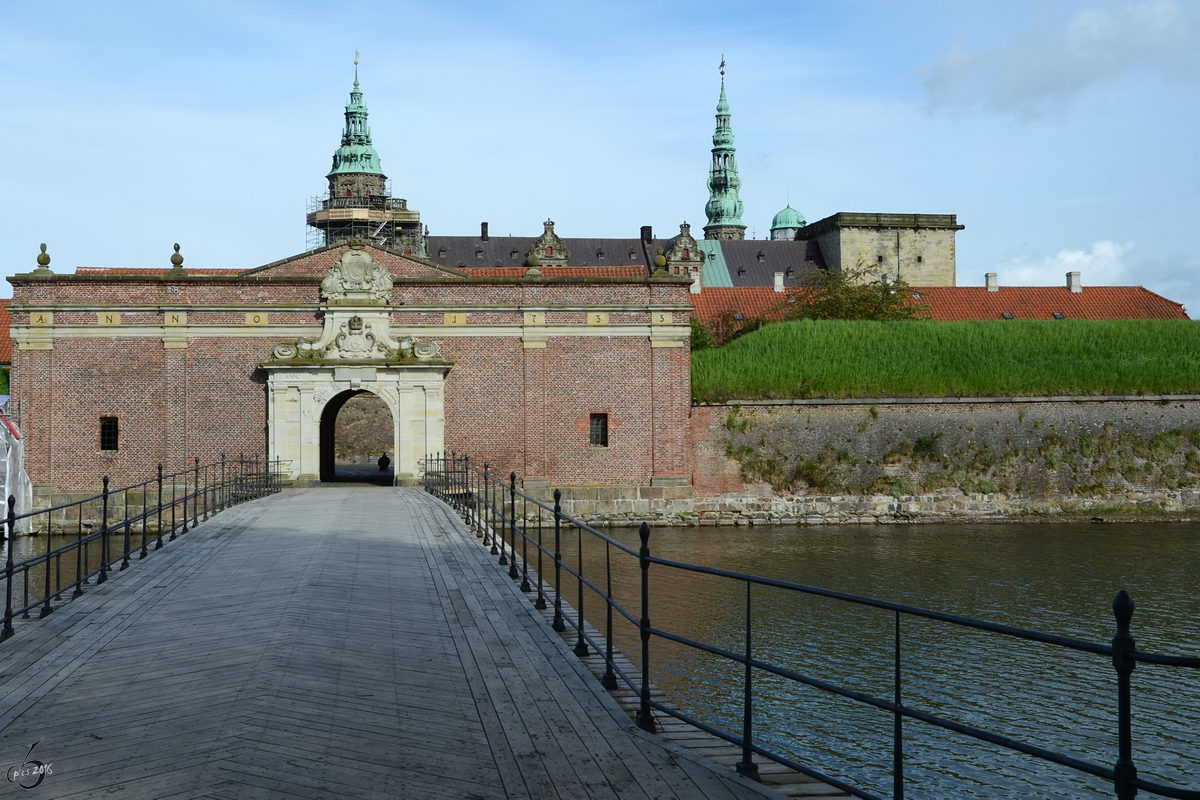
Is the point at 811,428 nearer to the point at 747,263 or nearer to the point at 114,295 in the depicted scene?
the point at 114,295

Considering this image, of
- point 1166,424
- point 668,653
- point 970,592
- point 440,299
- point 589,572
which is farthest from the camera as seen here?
point 1166,424

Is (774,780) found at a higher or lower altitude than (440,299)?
lower

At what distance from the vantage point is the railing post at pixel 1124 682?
3625 millimetres

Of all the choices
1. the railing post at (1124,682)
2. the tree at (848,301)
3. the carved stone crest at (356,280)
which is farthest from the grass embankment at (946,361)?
the railing post at (1124,682)

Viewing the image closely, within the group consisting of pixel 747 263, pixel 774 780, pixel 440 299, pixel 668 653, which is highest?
pixel 747 263

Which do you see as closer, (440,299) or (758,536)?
(758,536)

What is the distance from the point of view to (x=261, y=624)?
28.6 feet

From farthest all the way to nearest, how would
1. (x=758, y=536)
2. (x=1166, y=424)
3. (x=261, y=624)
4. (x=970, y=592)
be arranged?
(x=1166, y=424), (x=758, y=536), (x=970, y=592), (x=261, y=624)

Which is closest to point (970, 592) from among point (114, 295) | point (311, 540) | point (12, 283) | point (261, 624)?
point (311, 540)

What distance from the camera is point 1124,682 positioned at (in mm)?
3703

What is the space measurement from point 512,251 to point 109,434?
42566mm

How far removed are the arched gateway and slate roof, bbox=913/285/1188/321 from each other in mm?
29827

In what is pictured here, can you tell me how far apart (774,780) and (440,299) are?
23.3 m

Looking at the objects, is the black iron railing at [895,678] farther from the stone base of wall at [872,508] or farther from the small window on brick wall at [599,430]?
the small window on brick wall at [599,430]
